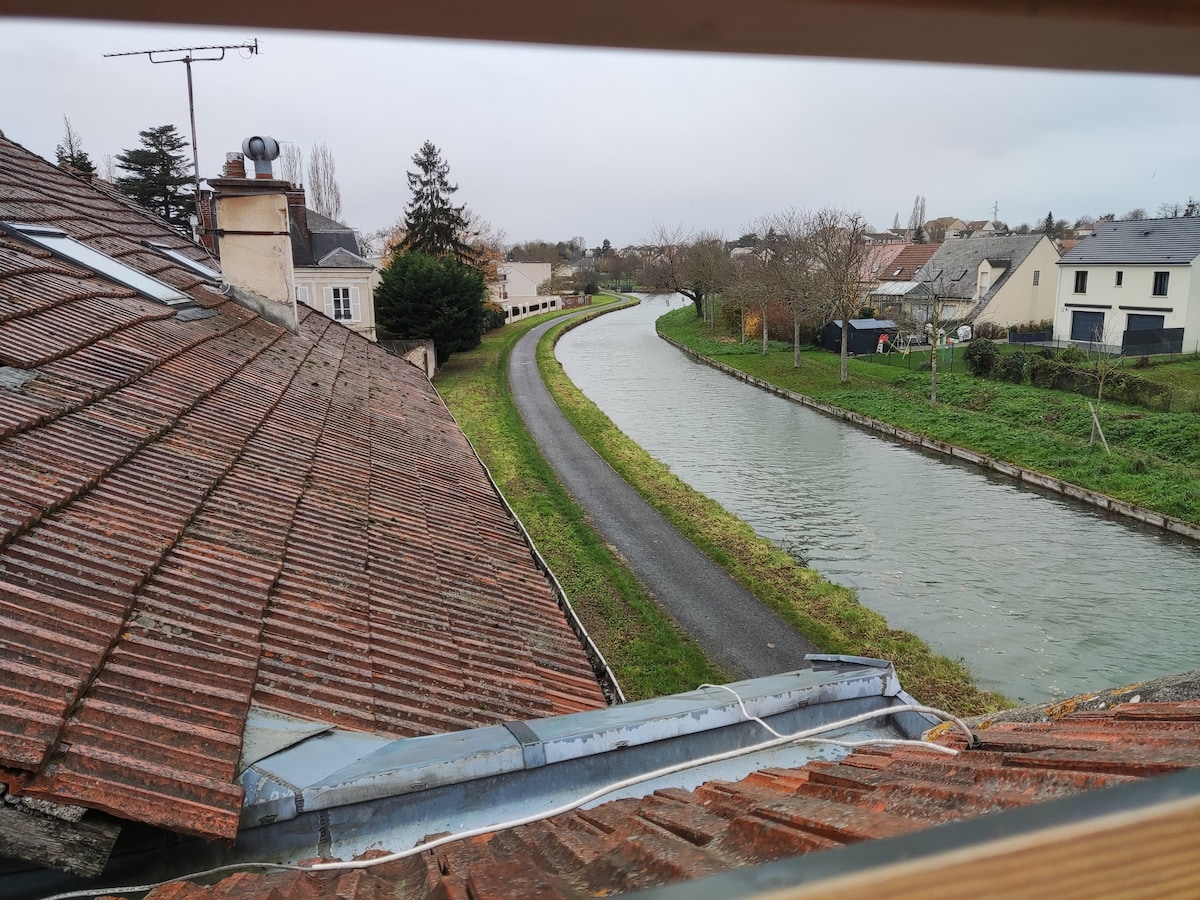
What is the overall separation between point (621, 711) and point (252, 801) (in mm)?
1730

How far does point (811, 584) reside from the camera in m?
14.8

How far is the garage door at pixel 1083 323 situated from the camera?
39.0 metres

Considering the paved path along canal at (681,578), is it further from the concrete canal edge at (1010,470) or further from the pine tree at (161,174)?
the pine tree at (161,174)

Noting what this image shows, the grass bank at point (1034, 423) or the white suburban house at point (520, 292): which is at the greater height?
the white suburban house at point (520, 292)

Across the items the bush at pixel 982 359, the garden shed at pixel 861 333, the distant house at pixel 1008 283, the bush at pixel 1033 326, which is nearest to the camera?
the bush at pixel 982 359

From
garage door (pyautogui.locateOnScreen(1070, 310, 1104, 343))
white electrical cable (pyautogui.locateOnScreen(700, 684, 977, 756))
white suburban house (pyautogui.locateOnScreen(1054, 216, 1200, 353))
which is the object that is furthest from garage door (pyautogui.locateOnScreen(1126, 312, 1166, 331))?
white electrical cable (pyautogui.locateOnScreen(700, 684, 977, 756))

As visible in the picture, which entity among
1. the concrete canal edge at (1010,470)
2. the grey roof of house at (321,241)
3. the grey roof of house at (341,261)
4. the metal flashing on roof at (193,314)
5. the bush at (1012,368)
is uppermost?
the grey roof of house at (321,241)

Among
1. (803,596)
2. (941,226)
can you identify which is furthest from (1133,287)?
(941,226)

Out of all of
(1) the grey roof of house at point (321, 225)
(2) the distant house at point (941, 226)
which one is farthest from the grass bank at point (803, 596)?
(2) the distant house at point (941, 226)

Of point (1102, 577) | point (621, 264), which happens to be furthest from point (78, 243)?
point (621, 264)

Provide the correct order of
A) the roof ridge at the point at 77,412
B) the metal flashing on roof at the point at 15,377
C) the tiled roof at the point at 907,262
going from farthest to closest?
the tiled roof at the point at 907,262 < the metal flashing on roof at the point at 15,377 < the roof ridge at the point at 77,412

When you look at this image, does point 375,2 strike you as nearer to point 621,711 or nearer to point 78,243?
point 621,711

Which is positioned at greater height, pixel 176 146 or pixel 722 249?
pixel 176 146

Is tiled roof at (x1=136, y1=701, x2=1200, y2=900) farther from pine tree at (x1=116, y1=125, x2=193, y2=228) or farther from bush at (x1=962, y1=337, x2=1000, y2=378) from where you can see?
pine tree at (x1=116, y1=125, x2=193, y2=228)
